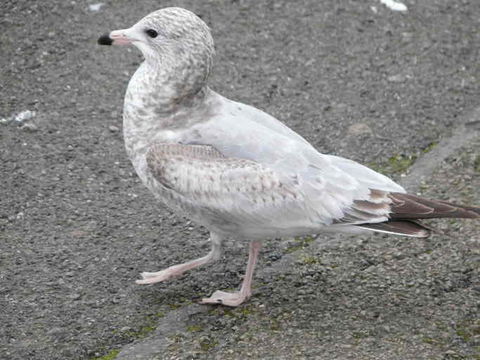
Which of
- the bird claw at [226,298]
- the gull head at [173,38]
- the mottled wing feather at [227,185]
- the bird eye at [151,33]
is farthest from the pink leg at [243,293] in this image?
the bird eye at [151,33]

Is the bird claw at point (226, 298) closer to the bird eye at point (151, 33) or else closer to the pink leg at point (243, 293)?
the pink leg at point (243, 293)

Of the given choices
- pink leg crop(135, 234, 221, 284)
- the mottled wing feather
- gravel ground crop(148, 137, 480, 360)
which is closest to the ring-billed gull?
the mottled wing feather

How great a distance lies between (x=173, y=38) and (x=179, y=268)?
4.20 ft

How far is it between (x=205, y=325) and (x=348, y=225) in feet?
3.01

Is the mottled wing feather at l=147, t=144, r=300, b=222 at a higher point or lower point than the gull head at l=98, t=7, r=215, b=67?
lower

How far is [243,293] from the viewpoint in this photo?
4984mm

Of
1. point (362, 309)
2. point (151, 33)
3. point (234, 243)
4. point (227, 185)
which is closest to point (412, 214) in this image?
point (362, 309)

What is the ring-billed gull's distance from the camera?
4.72 metres

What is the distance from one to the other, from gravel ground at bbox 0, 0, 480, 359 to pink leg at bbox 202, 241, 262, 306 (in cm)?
6

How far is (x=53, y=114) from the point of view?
653 cm

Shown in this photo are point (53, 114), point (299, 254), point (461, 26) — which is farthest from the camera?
point (461, 26)

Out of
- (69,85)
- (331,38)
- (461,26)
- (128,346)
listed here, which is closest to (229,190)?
(128,346)

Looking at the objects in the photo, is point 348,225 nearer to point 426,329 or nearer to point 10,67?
point 426,329

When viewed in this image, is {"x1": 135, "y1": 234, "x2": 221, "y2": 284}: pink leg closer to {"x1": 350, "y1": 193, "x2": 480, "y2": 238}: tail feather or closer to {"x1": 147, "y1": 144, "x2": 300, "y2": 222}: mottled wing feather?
{"x1": 147, "y1": 144, "x2": 300, "y2": 222}: mottled wing feather
